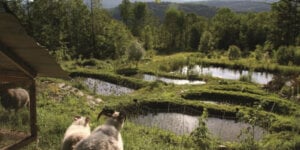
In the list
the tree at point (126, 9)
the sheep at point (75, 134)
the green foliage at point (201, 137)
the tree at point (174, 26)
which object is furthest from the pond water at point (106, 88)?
the tree at point (126, 9)

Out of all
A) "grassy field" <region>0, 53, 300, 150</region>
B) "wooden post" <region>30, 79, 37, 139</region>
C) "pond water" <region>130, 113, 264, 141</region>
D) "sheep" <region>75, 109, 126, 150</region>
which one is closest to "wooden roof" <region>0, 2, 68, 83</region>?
"wooden post" <region>30, 79, 37, 139</region>

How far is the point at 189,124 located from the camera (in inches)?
567

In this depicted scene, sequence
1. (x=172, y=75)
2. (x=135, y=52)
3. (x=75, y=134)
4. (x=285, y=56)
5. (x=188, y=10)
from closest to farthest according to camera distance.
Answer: (x=75, y=134)
(x=172, y=75)
(x=135, y=52)
(x=285, y=56)
(x=188, y=10)

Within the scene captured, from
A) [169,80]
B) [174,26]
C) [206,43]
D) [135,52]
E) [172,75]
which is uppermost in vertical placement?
[174,26]

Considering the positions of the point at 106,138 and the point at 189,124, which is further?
the point at 189,124

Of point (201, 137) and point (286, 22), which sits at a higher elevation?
point (286, 22)

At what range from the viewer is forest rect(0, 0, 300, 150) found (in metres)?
11.0

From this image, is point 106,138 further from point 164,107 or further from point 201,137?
point 164,107

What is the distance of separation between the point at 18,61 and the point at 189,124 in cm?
1069

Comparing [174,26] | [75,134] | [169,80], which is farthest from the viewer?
[174,26]

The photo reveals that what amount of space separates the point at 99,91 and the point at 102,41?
1559cm

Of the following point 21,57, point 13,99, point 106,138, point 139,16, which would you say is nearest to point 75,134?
point 106,138

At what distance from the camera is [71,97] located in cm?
1549

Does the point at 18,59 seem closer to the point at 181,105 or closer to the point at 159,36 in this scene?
the point at 181,105
